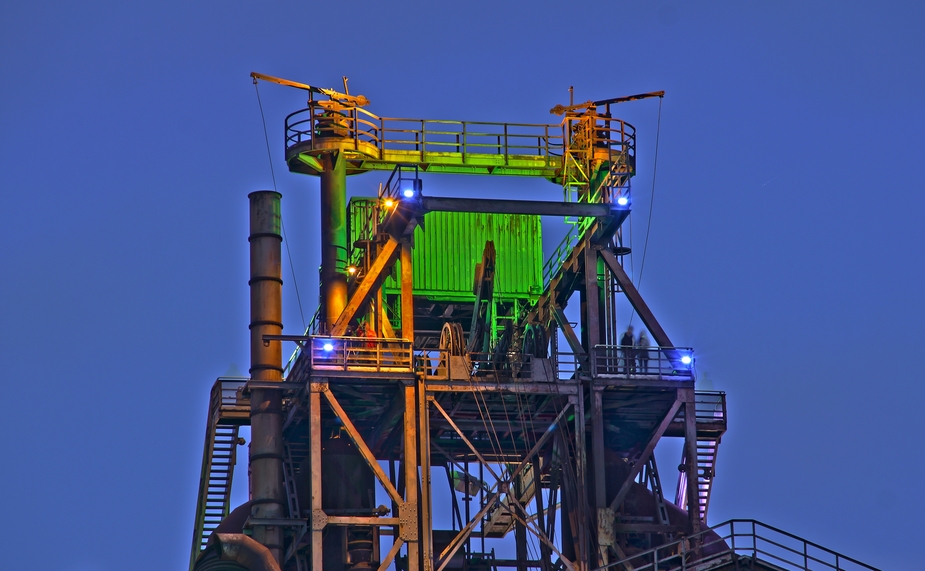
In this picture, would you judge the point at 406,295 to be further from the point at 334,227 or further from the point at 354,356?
the point at 334,227

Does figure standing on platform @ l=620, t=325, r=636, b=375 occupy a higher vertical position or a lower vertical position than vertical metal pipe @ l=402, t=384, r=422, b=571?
higher

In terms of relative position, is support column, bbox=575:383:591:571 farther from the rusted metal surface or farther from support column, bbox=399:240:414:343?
the rusted metal surface

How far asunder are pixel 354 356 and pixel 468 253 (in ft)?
43.0

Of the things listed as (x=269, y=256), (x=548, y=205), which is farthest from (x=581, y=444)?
(x=269, y=256)

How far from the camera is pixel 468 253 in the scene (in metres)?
70.2

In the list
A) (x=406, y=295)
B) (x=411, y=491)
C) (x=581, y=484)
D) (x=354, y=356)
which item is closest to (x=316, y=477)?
(x=411, y=491)

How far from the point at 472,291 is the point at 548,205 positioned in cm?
1065

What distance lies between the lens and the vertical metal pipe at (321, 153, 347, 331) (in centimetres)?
6362

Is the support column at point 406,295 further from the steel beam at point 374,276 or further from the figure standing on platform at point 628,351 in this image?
the figure standing on platform at point 628,351

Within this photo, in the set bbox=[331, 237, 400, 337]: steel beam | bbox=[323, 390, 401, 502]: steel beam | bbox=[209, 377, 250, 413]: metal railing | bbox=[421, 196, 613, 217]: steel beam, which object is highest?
bbox=[421, 196, 613, 217]: steel beam

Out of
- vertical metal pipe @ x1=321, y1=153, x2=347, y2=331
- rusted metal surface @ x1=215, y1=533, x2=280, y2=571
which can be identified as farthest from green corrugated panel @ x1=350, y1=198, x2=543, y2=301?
rusted metal surface @ x1=215, y1=533, x2=280, y2=571

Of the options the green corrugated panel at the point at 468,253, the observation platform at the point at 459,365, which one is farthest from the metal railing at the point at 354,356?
the green corrugated panel at the point at 468,253

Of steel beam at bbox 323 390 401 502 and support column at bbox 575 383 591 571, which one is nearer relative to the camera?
steel beam at bbox 323 390 401 502

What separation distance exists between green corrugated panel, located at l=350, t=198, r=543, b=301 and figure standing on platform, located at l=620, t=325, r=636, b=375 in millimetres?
9789
